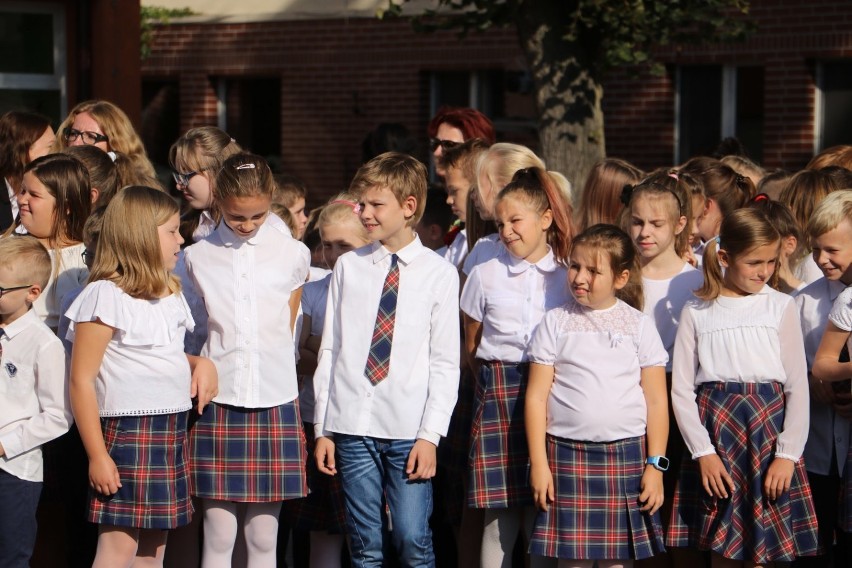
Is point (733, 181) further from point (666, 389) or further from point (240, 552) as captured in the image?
point (240, 552)

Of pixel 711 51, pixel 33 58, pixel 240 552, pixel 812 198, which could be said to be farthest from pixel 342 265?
pixel 711 51

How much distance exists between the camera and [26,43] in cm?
795

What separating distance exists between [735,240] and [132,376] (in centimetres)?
223

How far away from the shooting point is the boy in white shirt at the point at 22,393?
4.33 metres

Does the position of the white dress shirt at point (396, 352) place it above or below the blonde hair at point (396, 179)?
below

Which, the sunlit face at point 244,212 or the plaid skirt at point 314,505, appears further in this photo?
the plaid skirt at point 314,505

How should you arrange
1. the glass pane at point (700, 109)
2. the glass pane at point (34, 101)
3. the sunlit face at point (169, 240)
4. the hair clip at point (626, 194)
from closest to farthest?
the sunlit face at point (169, 240)
the hair clip at point (626, 194)
the glass pane at point (34, 101)
the glass pane at point (700, 109)

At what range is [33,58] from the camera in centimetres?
797

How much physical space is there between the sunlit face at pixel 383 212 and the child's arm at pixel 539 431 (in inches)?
28.2

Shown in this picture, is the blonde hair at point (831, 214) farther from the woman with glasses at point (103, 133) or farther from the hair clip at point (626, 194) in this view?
the woman with glasses at point (103, 133)

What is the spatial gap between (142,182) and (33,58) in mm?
3129

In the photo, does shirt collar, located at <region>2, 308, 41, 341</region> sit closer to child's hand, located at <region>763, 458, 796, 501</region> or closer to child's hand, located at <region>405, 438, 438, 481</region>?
child's hand, located at <region>405, 438, 438, 481</region>

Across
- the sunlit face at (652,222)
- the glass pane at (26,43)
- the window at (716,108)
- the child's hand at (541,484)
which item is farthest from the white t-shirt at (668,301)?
the window at (716,108)

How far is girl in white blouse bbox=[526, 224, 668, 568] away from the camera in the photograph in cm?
439
